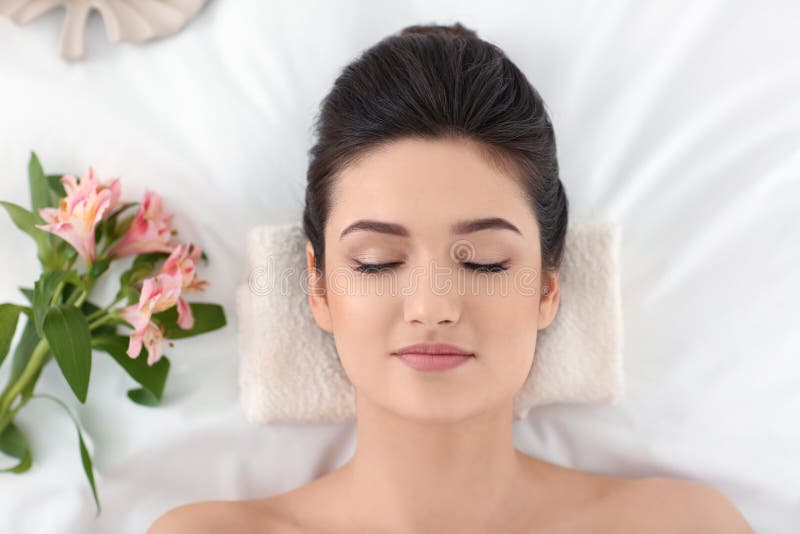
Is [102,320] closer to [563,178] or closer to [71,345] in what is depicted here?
[71,345]

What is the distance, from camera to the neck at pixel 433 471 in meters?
1.28

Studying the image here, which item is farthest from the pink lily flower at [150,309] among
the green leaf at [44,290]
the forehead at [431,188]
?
the forehead at [431,188]

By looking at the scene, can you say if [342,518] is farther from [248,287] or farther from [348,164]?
[348,164]

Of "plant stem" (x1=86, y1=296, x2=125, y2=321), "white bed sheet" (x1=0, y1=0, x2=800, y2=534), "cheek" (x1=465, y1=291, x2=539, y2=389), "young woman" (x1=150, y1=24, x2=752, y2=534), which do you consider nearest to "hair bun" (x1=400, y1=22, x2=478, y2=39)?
"young woman" (x1=150, y1=24, x2=752, y2=534)

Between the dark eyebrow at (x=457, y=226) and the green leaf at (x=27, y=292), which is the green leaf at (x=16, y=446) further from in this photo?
the dark eyebrow at (x=457, y=226)

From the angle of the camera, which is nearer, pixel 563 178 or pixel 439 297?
pixel 439 297

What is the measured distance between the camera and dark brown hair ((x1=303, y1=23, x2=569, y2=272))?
121 centimetres

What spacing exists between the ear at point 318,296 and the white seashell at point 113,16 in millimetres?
525

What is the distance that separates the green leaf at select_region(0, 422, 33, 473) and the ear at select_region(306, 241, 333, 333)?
566 millimetres

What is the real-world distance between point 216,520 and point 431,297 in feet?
1.73

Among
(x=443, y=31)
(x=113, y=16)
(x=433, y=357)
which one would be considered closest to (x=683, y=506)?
(x=433, y=357)

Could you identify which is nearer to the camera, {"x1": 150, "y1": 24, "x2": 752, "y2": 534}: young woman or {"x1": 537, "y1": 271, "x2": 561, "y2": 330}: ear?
{"x1": 150, "y1": 24, "x2": 752, "y2": 534}: young woman

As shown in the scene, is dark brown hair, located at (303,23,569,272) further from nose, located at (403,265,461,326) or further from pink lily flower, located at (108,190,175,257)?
pink lily flower, located at (108,190,175,257)

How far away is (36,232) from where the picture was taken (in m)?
1.44
